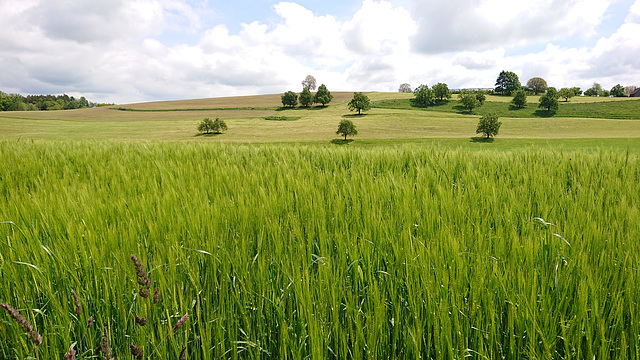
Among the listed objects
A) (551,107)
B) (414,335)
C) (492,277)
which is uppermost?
(551,107)

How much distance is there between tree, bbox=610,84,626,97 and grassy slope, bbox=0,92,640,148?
39289 mm

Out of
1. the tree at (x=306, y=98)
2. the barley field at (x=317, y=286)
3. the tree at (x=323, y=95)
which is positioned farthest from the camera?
the tree at (x=323, y=95)

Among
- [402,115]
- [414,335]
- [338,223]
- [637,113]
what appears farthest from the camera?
[402,115]

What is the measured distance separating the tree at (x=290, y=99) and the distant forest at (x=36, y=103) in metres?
66.4

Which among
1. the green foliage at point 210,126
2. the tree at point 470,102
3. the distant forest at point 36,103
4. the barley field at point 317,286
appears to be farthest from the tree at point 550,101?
the distant forest at point 36,103

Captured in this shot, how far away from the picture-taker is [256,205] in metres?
1.65

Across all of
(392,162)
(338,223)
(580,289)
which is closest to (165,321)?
(338,223)

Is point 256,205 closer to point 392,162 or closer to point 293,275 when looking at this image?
point 293,275

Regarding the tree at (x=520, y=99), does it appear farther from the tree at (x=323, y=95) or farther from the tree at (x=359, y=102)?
the tree at (x=323, y=95)

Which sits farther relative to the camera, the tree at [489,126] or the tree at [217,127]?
the tree at [217,127]

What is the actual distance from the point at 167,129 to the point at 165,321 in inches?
1951

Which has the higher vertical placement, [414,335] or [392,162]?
[392,162]

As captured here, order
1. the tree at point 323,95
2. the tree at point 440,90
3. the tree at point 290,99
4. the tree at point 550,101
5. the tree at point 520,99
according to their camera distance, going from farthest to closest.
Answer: the tree at point 440,90, the tree at point 323,95, the tree at point 290,99, the tree at point 520,99, the tree at point 550,101

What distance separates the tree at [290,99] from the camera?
70.4 metres
